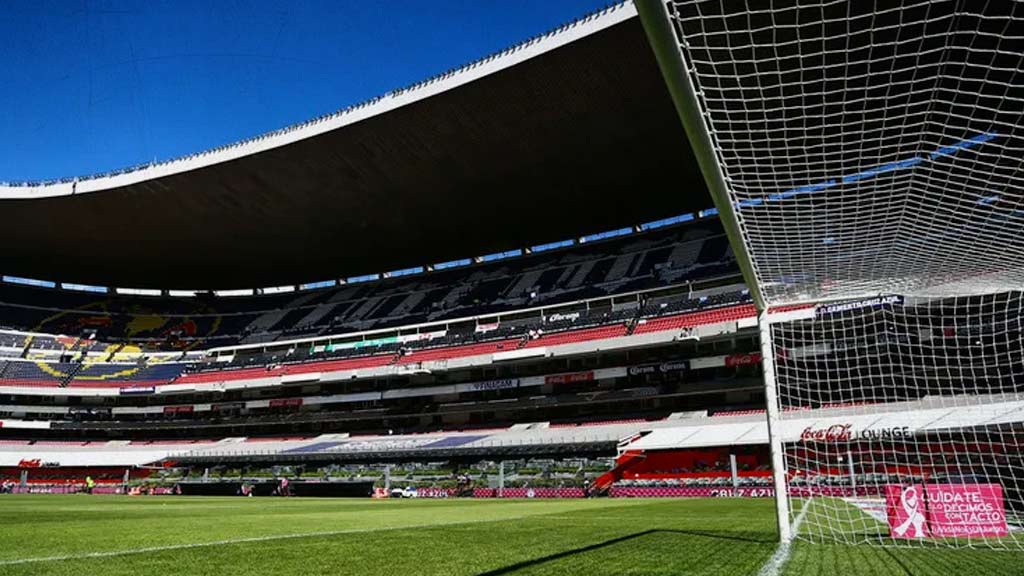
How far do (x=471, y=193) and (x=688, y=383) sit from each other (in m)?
15.9

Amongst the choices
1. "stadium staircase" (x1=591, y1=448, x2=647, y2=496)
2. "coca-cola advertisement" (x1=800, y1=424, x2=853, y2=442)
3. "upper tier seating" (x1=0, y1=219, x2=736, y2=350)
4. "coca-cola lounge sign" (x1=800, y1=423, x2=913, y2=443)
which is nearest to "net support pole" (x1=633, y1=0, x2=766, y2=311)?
"coca-cola lounge sign" (x1=800, y1=423, x2=913, y2=443)

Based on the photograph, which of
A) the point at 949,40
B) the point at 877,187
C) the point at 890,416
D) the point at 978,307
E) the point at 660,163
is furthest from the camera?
the point at 660,163

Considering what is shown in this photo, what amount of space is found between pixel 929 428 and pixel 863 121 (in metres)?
11.4

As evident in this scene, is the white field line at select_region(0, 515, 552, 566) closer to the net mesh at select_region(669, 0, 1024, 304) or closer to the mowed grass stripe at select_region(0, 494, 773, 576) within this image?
the mowed grass stripe at select_region(0, 494, 773, 576)

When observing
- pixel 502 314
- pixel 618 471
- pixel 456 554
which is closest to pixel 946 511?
pixel 456 554

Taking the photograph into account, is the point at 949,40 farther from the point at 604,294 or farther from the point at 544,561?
the point at 604,294

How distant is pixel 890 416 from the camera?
17406 millimetres

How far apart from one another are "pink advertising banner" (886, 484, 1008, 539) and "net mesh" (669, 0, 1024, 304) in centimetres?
246

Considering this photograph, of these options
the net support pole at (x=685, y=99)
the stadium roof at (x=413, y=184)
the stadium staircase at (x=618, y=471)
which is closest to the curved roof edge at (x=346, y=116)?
the stadium roof at (x=413, y=184)

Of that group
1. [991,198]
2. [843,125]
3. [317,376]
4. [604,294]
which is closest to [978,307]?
[991,198]

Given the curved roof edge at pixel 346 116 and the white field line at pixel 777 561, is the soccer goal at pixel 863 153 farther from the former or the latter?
the curved roof edge at pixel 346 116

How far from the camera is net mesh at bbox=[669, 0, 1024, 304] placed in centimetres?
440

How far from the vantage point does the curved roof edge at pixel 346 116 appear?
84.7 feet

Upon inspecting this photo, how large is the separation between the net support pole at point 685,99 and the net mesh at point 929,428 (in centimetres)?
267
